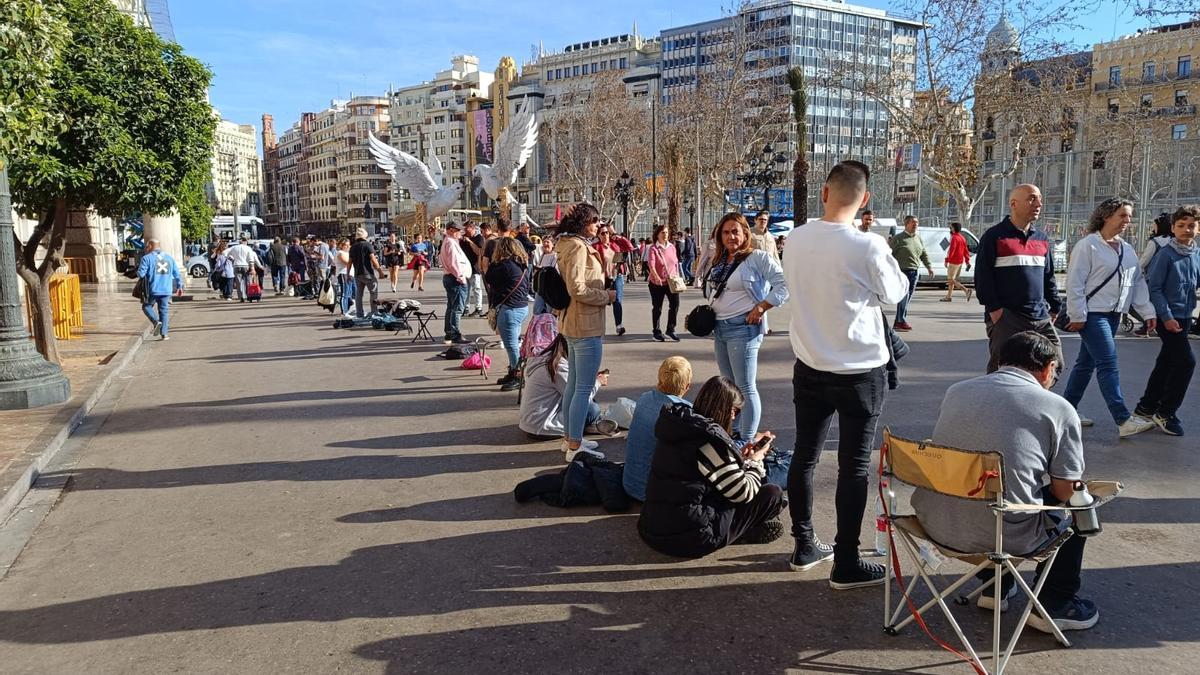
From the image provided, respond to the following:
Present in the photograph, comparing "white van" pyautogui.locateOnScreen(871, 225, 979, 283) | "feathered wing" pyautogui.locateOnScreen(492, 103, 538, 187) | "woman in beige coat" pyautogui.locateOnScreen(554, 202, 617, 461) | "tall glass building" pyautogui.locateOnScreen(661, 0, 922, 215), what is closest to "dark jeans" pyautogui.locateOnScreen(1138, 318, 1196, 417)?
"woman in beige coat" pyautogui.locateOnScreen(554, 202, 617, 461)

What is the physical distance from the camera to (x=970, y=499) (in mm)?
2908

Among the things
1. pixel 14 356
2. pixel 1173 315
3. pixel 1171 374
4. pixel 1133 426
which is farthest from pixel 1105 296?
pixel 14 356

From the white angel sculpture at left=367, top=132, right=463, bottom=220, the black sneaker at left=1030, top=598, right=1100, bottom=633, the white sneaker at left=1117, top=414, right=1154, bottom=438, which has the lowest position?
the black sneaker at left=1030, top=598, right=1100, bottom=633

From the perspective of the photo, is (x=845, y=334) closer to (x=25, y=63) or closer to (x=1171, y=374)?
(x=1171, y=374)

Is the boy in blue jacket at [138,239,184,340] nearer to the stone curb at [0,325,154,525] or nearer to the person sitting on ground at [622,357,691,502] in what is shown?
the stone curb at [0,325,154,525]

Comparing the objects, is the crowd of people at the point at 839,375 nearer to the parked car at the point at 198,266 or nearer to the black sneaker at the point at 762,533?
the black sneaker at the point at 762,533

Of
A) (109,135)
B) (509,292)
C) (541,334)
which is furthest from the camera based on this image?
(109,135)

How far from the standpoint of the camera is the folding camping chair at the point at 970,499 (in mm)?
2844

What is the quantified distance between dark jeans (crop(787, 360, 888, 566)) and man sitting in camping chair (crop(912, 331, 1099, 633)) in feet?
1.40

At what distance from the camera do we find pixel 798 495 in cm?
393

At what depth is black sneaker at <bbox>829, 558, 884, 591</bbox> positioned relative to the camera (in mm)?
3803

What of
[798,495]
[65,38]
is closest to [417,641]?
[798,495]

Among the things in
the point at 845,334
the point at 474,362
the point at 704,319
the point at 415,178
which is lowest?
the point at 474,362

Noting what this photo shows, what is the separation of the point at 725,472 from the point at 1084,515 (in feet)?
4.92
